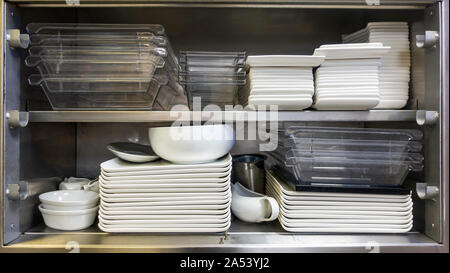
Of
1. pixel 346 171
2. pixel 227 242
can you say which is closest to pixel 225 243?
pixel 227 242

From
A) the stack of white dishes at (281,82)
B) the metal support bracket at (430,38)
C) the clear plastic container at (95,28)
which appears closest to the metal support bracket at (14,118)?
the clear plastic container at (95,28)

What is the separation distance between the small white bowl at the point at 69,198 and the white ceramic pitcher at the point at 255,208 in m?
0.44

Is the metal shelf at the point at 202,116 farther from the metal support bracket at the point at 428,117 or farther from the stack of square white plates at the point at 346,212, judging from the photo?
the stack of square white plates at the point at 346,212

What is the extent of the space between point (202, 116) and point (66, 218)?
51 centimetres

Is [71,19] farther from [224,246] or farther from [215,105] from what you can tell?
[224,246]

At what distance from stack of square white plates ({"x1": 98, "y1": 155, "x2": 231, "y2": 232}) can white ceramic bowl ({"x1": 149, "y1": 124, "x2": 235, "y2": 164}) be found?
3 centimetres

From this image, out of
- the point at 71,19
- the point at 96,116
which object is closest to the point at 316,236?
the point at 96,116

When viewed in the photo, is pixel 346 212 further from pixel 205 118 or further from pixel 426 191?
pixel 205 118

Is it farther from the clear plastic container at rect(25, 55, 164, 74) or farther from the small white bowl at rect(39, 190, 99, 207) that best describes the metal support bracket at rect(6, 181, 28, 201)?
the clear plastic container at rect(25, 55, 164, 74)

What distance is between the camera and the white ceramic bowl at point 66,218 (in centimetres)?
76

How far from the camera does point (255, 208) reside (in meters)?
0.78

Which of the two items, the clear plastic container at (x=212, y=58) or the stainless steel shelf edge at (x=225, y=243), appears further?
the clear plastic container at (x=212, y=58)

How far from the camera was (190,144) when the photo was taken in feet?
2.36

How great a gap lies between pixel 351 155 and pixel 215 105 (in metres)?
0.45
